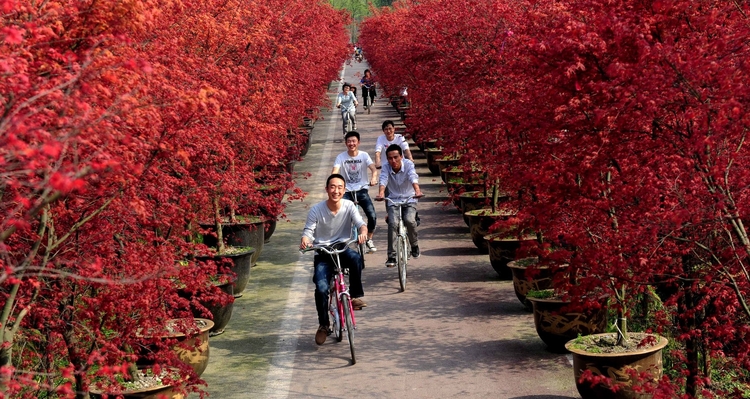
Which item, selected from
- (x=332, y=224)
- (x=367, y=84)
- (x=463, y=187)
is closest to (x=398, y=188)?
(x=332, y=224)

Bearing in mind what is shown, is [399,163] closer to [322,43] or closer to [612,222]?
[612,222]

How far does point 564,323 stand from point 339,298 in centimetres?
245

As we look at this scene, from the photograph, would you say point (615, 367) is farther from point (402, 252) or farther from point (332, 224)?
point (402, 252)

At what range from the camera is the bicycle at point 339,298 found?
10.6 metres

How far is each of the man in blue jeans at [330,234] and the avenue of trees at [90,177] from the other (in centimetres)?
130

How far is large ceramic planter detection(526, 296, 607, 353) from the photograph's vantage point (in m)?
10.6

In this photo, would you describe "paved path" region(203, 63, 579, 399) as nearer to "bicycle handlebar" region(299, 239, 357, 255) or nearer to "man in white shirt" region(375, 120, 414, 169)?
"bicycle handlebar" region(299, 239, 357, 255)

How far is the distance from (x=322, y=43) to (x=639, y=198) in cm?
2646

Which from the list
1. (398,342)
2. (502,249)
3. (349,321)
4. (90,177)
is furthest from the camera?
(502,249)

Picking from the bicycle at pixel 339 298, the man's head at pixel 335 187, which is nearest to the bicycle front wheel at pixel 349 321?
the bicycle at pixel 339 298

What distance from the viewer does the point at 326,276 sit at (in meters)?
11.1

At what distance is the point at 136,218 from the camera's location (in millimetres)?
7848

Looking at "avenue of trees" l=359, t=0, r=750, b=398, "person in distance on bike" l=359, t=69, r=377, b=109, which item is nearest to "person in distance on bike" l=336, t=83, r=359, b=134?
"person in distance on bike" l=359, t=69, r=377, b=109

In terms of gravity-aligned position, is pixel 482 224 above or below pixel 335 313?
above
